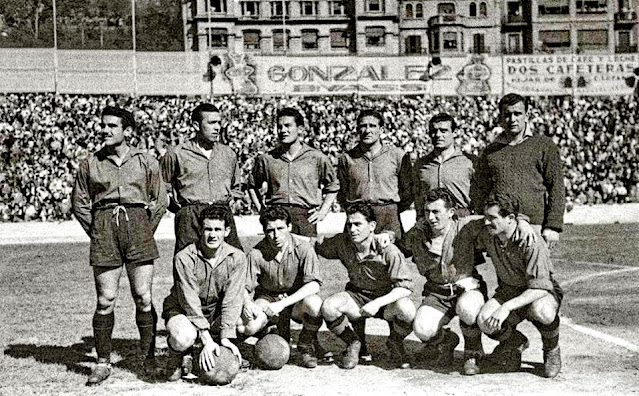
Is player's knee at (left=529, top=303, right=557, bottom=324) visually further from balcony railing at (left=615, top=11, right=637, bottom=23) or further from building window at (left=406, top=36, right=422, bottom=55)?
balcony railing at (left=615, top=11, right=637, bottom=23)

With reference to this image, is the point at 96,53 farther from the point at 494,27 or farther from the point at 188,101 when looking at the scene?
the point at 494,27

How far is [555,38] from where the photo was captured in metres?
52.4

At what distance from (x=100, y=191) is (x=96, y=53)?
27859 mm

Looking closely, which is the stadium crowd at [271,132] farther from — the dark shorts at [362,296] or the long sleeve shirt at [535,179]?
the long sleeve shirt at [535,179]

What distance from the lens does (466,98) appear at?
32562mm

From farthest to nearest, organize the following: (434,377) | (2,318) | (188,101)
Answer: (188,101) < (2,318) < (434,377)

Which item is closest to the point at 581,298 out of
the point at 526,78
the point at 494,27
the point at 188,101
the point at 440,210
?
the point at 440,210

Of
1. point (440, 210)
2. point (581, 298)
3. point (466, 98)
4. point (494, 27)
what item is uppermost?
point (494, 27)

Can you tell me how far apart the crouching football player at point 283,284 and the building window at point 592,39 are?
50.5m

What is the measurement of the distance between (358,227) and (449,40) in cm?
4733

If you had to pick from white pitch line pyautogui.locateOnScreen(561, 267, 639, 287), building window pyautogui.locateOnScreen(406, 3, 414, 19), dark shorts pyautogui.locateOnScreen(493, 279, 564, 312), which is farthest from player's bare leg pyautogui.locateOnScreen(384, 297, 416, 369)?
building window pyautogui.locateOnScreen(406, 3, 414, 19)

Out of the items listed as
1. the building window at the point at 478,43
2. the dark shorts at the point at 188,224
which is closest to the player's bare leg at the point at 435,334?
the dark shorts at the point at 188,224

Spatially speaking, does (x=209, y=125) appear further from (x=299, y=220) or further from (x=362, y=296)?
(x=362, y=296)

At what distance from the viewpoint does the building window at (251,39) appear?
49.5 metres
